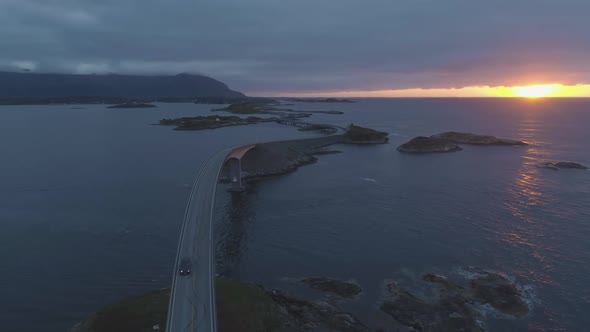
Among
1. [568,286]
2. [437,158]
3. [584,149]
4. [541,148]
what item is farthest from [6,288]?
[584,149]

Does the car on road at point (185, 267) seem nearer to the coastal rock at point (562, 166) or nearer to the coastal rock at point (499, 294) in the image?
the coastal rock at point (499, 294)

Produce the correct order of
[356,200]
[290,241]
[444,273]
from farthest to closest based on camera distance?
1. [356,200]
2. [290,241]
3. [444,273]

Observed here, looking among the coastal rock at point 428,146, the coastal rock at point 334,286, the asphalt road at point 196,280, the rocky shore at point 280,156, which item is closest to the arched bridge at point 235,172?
the rocky shore at point 280,156

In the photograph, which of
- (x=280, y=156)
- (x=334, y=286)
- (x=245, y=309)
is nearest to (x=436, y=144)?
(x=280, y=156)

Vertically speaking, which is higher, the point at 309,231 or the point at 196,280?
the point at 196,280

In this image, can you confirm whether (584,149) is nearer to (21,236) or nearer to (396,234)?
(396,234)

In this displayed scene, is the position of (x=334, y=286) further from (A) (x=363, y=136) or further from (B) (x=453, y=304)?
(A) (x=363, y=136)

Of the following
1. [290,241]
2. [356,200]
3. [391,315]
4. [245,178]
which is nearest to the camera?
[391,315]
